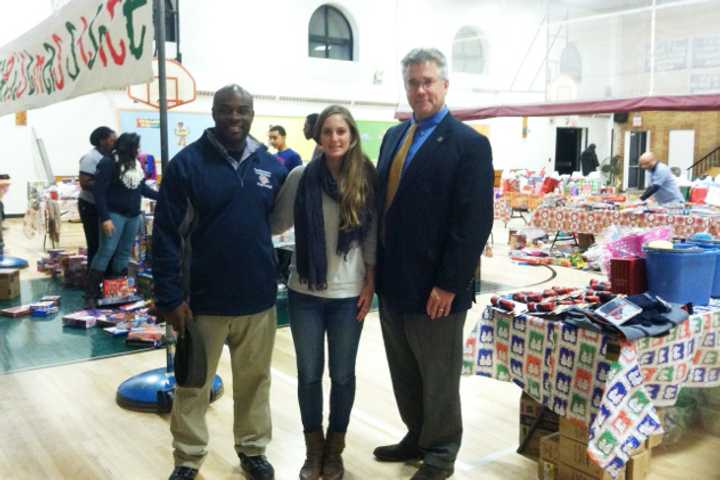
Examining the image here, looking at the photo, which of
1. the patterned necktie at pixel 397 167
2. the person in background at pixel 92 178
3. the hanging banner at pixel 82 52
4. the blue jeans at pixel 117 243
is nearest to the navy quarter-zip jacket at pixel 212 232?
the patterned necktie at pixel 397 167

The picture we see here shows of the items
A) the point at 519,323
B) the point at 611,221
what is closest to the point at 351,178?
the point at 519,323

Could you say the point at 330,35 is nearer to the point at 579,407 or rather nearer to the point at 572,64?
the point at 572,64

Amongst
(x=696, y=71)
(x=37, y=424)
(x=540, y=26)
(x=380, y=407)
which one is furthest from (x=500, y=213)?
(x=37, y=424)

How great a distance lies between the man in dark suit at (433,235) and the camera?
8.14 ft

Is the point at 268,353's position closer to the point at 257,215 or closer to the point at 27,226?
the point at 257,215

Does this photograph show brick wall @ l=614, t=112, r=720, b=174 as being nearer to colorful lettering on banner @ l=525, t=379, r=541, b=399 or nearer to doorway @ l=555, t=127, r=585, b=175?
doorway @ l=555, t=127, r=585, b=175

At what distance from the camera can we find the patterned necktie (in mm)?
2615

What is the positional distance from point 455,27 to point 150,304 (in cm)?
1384

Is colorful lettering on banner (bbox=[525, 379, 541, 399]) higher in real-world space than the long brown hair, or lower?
lower

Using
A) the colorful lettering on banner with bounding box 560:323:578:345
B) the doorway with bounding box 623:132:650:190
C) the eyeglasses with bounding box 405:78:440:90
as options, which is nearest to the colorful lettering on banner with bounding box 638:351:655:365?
the colorful lettering on banner with bounding box 560:323:578:345

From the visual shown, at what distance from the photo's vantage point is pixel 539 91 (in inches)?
405

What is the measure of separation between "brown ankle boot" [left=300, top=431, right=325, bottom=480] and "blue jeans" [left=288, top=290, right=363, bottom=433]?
1.3 inches

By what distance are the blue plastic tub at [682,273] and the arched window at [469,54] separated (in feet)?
52.9

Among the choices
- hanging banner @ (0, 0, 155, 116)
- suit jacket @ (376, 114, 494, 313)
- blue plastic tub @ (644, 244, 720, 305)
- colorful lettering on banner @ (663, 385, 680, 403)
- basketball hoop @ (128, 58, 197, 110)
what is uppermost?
basketball hoop @ (128, 58, 197, 110)
